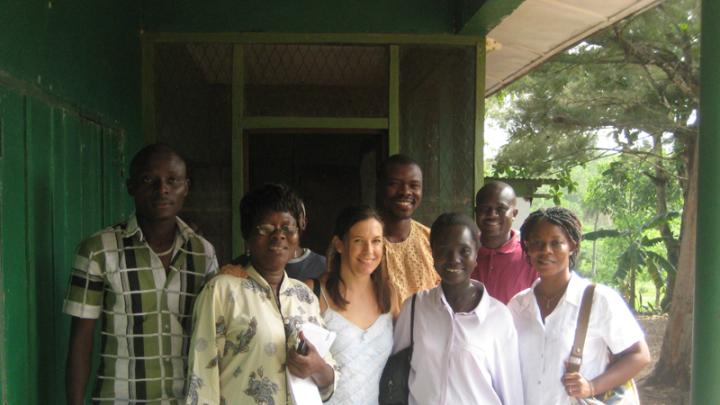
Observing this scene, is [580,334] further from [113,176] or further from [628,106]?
[628,106]

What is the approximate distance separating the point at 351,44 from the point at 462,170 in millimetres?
1151

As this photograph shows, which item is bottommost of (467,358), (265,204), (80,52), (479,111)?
(467,358)

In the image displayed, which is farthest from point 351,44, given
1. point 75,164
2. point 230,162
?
point 75,164

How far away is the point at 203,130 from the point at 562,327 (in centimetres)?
277

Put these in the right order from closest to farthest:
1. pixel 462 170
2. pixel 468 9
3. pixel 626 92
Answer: pixel 468 9
pixel 462 170
pixel 626 92

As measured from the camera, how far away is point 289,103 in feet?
13.9

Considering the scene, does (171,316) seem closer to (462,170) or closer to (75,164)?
(75,164)

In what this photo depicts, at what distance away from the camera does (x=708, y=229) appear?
199 cm

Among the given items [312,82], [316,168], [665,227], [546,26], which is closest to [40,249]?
[312,82]

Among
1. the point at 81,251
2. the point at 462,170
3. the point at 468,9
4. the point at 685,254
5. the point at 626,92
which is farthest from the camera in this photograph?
the point at 626,92

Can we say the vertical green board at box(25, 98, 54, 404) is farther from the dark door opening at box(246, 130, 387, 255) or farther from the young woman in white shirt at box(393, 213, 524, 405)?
the dark door opening at box(246, 130, 387, 255)

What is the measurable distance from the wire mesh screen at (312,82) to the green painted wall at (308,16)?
142 mm

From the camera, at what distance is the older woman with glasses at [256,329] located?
2061 mm

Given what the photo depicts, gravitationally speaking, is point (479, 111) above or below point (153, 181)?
above
